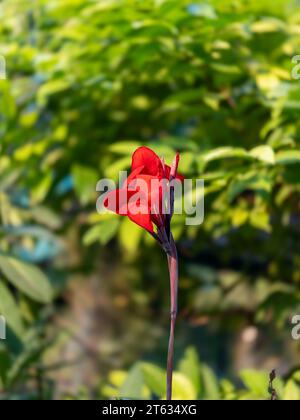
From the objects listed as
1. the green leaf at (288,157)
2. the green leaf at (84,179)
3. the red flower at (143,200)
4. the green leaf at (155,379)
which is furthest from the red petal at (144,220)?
the green leaf at (84,179)

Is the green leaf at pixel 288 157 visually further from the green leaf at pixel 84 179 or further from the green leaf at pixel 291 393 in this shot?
the green leaf at pixel 84 179

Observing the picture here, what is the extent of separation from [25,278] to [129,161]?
36cm

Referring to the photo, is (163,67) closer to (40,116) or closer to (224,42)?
(224,42)

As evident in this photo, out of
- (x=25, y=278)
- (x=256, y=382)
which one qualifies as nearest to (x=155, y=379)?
(x=256, y=382)

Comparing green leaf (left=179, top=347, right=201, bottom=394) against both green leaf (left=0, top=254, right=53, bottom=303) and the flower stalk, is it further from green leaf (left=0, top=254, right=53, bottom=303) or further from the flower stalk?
the flower stalk

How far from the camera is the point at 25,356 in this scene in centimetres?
162

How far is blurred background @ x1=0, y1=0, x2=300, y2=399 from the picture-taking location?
4.64 ft

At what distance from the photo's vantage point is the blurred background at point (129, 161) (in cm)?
142

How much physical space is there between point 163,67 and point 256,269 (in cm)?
86

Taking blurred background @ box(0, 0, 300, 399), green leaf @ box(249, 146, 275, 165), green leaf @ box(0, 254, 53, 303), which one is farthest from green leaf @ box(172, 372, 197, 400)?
green leaf @ box(249, 146, 275, 165)

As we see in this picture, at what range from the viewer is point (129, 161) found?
4.99ft

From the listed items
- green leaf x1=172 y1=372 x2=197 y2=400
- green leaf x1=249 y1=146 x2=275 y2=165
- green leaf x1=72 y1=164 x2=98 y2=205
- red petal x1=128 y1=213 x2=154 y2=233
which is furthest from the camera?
→ green leaf x1=72 y1=164 x2=98 y2=205

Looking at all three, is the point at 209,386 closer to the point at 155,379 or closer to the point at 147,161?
the point at 155,379

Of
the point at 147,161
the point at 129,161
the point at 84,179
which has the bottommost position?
the point at 147,161
